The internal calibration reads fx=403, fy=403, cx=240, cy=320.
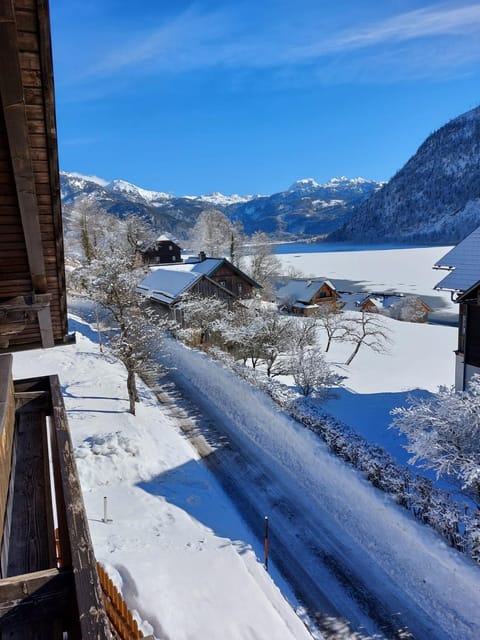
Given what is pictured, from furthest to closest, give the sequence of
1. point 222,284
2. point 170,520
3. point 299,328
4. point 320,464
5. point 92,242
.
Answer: point 92,242 → point 222,284 → point 299,328 → point 320,464 → point 170,520

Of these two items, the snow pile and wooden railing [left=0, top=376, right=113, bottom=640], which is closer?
wooden railing [left=0, top=376, right=113, bottom=640]

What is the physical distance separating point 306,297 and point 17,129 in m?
50.4

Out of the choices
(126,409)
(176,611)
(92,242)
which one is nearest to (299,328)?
(126,409)

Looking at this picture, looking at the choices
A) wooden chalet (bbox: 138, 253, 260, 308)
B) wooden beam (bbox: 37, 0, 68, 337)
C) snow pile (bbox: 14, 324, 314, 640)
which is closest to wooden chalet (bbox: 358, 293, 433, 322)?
wooden chalet (bbox: 138, 253, 260, 308)

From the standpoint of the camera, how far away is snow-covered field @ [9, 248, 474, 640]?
7859 mm

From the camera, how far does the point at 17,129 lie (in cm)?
326

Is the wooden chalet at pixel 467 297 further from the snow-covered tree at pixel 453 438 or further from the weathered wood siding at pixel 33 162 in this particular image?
the weathered wood siding at pixel 33 162

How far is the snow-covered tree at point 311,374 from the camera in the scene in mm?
20609

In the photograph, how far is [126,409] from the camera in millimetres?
17922

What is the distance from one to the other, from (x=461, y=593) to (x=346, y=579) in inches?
91.3

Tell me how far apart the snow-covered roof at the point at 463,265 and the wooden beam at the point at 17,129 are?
48.0 feet

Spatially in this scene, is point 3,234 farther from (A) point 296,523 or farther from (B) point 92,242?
(B) point 92,242

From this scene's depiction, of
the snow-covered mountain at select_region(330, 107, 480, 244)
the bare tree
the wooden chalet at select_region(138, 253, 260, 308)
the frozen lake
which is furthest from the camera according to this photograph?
the snow-covered mountain at select_region(330, 107, 480, 244)

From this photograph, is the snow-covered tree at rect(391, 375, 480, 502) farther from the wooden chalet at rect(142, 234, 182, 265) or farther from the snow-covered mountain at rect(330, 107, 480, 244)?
the snow-covered mountain at rect(330, 107, 480, 244)
